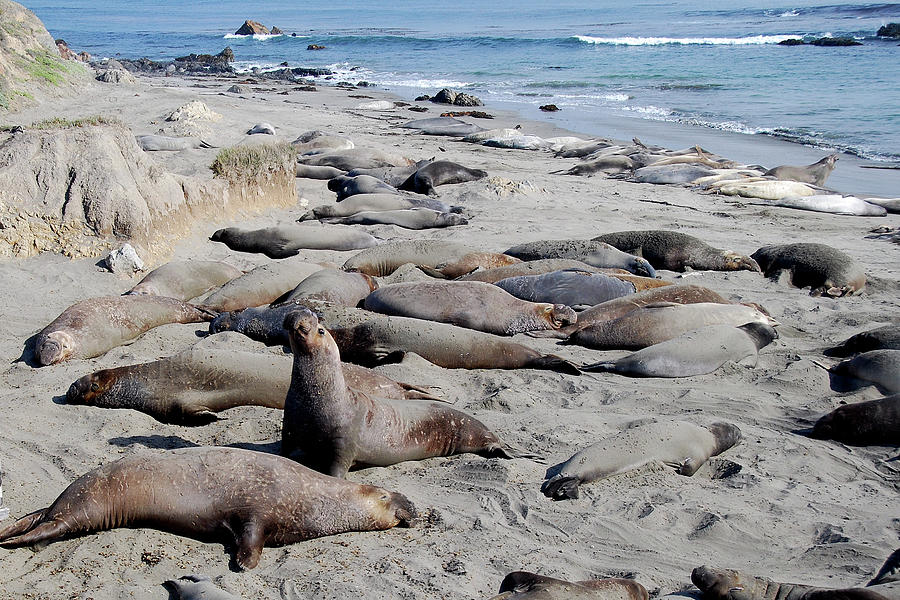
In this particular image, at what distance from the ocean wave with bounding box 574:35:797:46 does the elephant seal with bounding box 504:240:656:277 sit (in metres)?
32.0

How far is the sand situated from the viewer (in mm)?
3074

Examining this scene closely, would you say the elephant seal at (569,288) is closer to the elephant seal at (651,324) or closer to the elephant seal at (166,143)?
the elephant seal at (651,324)

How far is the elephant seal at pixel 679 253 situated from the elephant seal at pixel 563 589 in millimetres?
5364

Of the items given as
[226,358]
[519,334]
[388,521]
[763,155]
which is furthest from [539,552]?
[763,155]

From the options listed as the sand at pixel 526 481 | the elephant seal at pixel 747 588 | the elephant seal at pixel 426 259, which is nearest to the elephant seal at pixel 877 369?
the sand at pixel 526 481

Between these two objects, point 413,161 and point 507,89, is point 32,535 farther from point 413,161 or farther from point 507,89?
point 507,89

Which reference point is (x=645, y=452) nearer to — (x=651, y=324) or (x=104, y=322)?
(x=651, y=324)

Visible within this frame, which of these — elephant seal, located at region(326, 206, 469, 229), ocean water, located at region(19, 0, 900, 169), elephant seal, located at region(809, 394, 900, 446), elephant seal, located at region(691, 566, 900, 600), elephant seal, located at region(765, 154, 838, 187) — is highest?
ocean water, located at region(19, 0, 900, 169)

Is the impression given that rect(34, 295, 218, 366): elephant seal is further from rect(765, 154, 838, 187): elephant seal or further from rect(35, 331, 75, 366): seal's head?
rect(765, 154, 838, 187): elephant seal

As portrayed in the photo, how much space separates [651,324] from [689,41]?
35.8m

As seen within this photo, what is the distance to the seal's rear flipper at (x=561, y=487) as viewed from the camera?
148 inches

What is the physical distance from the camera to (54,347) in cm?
512

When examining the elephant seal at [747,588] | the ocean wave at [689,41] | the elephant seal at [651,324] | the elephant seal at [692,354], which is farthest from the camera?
the ocean wave at [689,41]

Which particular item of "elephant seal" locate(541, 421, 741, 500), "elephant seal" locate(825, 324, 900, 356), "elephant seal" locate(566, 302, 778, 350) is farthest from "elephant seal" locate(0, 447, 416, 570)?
"elephant seal" locate(825, 324, 900, 356)
